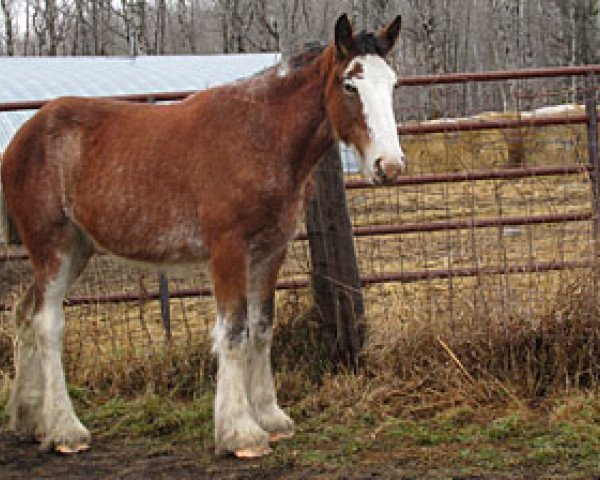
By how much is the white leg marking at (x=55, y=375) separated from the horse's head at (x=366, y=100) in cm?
190

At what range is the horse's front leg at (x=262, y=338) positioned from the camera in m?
4.95

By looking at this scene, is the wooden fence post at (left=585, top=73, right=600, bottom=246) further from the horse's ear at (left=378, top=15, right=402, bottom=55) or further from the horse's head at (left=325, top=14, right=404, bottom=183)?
the horse's head at (left=325, top=14, right=404, bottom=183)

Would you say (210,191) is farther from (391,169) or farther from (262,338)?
(391,169)

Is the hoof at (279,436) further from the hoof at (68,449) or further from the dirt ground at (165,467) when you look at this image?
the hoof at (68,449)

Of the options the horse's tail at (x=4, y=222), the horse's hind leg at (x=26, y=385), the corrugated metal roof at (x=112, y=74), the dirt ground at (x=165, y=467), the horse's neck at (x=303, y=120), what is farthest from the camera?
the corrugated metal roof at (x=112, y=74)

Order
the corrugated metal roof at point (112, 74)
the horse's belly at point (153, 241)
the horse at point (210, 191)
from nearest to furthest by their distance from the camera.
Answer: the horse at point (210, 191) → the horse's belly at point (153, 241) → the corrugated metal roof at point (112, 74)

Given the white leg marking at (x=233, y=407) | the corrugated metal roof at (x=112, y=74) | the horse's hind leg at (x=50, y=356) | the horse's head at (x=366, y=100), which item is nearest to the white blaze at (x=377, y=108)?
the horse's head at (x=366, y=100)

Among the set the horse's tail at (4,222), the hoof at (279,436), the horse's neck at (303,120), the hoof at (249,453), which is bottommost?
the hoof at (279,436)

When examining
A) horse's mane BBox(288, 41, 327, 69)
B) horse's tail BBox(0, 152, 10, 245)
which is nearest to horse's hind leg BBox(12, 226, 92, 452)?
horse's tail BBox(0, 152, 10, 245)

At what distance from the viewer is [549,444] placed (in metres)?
4.42

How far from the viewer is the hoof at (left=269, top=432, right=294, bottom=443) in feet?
15.9

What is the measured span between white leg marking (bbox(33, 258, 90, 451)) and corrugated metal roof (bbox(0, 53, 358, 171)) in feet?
39.1

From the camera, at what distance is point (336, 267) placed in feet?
18.8

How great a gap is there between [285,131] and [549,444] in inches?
84.0
